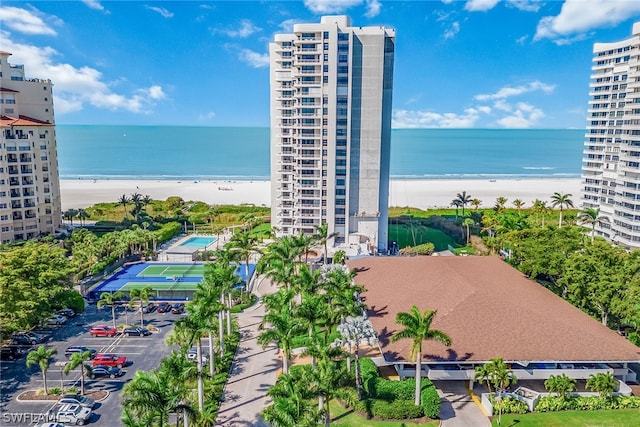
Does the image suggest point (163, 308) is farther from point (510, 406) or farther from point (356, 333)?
point (510, 406)

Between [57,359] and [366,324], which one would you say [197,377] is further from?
[57,359]

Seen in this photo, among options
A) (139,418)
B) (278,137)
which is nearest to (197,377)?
(139,418)

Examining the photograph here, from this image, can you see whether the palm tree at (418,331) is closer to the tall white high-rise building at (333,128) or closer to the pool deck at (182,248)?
the tall white high-rise building at (333,128)

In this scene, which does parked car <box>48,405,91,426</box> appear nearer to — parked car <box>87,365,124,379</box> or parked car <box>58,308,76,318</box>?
parked car <box>87,365,124,379</box>

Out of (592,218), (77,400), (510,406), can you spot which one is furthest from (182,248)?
(592,218)

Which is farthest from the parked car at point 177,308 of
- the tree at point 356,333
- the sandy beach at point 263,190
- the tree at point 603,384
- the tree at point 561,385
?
the sandy beach at point 263,190

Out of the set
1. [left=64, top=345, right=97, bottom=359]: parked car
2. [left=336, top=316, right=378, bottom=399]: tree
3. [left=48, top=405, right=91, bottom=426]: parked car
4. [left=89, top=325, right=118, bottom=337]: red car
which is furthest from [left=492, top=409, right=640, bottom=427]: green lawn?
[left=89, top=325, right=118, bottom=337]: red car
